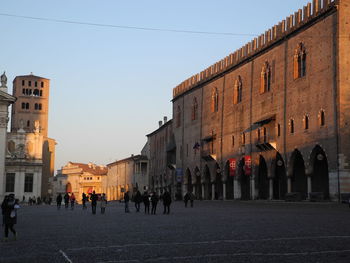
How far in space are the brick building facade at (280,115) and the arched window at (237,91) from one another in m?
0.09

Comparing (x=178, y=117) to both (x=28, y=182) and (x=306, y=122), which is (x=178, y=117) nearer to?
(x=28, y=182)

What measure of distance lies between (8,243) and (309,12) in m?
29.9

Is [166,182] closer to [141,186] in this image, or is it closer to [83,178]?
[141,186]

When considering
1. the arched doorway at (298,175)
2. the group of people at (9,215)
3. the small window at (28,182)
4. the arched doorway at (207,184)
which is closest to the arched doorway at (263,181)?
the arched doorway at (298,175)

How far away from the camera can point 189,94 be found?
62.2m

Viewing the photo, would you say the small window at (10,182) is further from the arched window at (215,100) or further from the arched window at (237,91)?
the arched window at (237,91)

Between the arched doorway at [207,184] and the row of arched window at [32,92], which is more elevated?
the row of arched window at [32,92]

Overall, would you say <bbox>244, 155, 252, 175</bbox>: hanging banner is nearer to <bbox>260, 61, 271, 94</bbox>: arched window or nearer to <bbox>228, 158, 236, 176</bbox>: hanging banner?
<bbox>228, 158, 236, 176</bbox>: hanging banner

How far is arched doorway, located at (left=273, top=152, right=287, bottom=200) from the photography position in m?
41.1

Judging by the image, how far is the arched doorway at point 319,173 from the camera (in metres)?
35.2

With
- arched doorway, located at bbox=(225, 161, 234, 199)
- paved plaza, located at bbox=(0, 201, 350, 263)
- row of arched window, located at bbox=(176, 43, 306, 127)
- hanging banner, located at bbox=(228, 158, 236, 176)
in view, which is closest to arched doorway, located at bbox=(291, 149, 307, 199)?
row of arched window, located at bbox=(176, 43, 306, 127)

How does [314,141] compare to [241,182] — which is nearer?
[314,141]

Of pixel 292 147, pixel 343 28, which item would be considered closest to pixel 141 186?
pixel 292 147

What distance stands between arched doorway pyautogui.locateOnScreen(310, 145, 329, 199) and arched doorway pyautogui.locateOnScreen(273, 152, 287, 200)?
4455 millimetres
